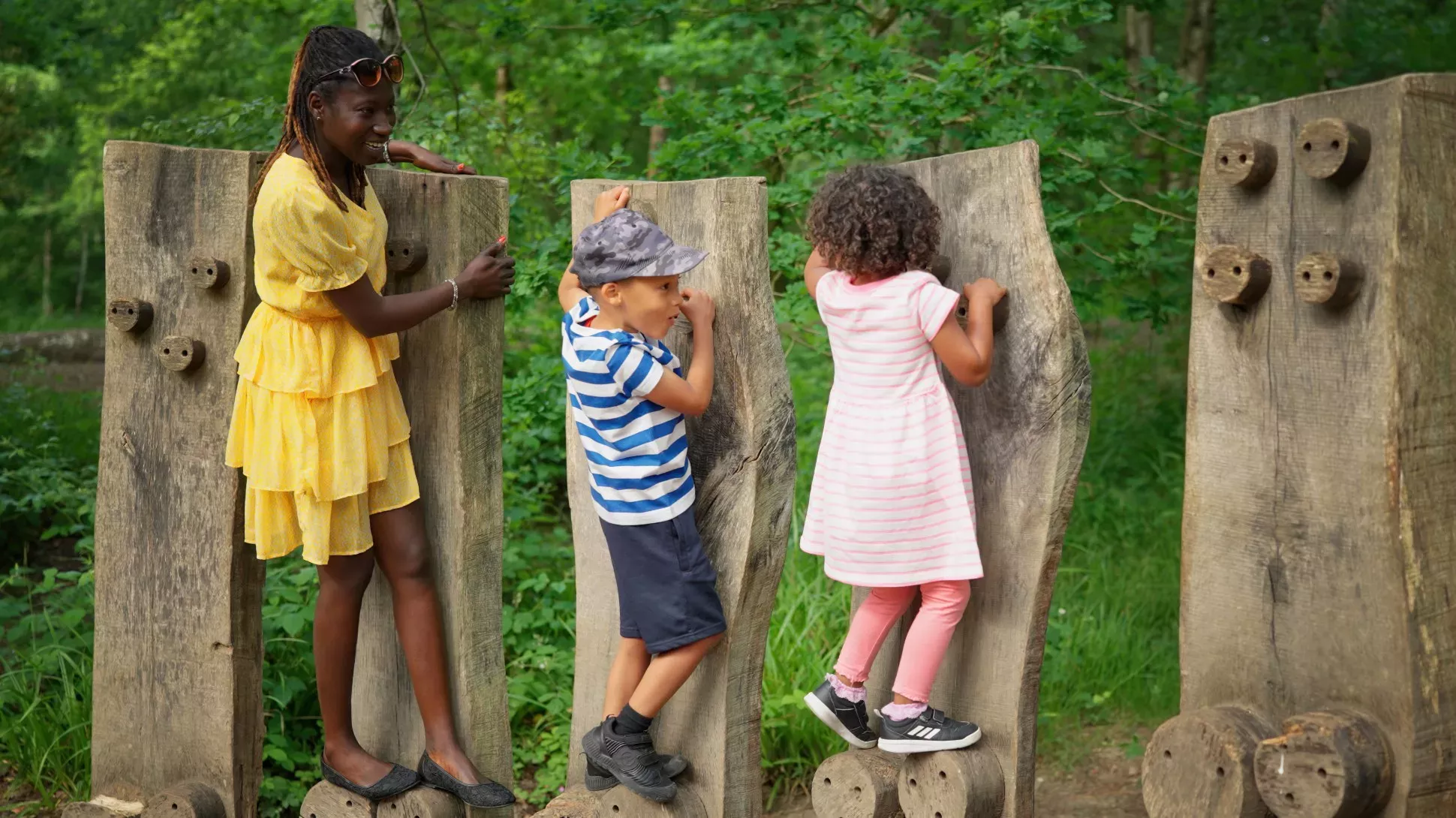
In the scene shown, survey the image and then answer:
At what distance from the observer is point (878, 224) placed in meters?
2.93

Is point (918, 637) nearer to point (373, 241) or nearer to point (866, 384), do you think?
point (866, 384)

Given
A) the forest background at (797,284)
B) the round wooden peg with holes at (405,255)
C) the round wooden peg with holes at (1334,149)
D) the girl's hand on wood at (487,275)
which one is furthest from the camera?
the forest background at (797,284)

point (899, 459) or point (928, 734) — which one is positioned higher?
point (899, 459)

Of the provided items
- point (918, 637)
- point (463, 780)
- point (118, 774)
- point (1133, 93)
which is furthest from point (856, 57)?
point (118, 774)

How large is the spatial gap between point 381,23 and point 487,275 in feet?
8.60

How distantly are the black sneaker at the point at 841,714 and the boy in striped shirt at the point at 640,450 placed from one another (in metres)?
0.31

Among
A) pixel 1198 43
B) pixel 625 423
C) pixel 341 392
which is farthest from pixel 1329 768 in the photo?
pixel 1198 43

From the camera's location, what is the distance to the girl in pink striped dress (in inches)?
116

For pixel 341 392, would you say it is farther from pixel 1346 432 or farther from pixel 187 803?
pixel 1346 432

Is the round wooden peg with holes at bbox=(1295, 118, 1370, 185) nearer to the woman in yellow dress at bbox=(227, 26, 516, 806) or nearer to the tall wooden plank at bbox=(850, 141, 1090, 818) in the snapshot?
the tall wooden plank at bbox=(850, 141, 1090, 818)

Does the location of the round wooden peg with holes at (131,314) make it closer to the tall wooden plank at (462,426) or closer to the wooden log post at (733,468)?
the tall wooden plank at (462,426)

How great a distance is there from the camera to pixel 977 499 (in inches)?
124

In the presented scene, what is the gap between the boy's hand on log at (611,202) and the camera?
3096 mm

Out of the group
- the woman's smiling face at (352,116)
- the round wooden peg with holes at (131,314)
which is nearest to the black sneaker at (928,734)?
the woman's smiling face at (352,116)
